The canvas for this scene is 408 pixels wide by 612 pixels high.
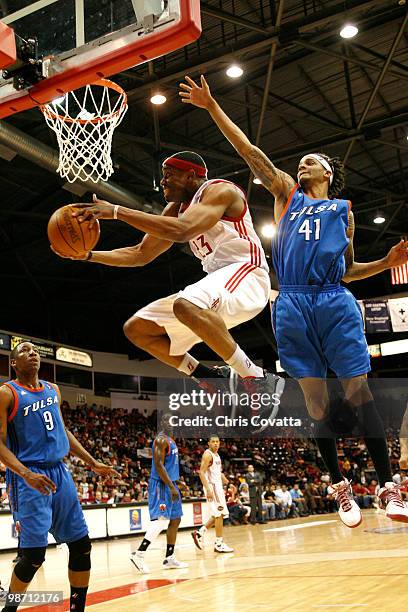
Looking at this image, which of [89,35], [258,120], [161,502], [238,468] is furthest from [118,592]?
[238,468]

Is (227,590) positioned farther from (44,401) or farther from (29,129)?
(29,129)

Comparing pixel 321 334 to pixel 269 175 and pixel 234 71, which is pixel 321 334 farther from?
pixel 234 71

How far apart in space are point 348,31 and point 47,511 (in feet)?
30.6

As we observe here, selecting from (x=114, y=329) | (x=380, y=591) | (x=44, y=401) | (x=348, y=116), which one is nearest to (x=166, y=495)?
(x=380, y=591)

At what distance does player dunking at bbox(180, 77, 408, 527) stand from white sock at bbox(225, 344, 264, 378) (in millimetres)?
288

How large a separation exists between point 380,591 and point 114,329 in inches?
952

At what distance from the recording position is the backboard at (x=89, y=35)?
4.26 meters

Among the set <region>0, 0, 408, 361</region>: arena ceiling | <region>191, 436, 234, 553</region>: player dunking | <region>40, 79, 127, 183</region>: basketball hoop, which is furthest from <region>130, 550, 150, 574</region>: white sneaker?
<region>0, 0, 408, 361</region>: arena ceiling

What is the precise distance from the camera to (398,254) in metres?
3.86

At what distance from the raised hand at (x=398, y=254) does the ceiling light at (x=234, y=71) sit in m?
9.02

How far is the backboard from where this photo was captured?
4.26 metres

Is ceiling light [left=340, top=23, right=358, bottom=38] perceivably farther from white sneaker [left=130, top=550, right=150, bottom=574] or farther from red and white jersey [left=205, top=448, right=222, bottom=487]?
white sneaker [left=130, top=550, right=150, bottom=574]

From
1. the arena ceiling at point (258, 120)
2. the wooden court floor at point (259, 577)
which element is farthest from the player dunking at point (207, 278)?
the arena ceiling at point (258, 120)

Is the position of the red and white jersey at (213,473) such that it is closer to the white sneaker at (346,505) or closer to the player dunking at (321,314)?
the player dunking at (321,314)
